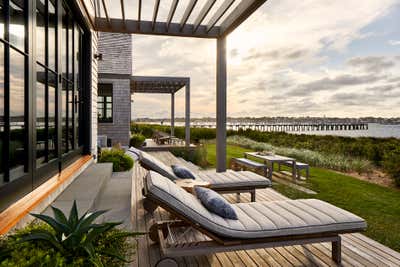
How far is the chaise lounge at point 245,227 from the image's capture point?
98.4 inches

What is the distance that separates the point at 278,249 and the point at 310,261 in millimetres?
353

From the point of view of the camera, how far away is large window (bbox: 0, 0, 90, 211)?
2.12 m

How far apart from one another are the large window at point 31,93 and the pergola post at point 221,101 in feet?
10.6

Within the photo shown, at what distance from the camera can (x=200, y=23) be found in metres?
5.73

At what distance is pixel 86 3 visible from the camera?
189 inches

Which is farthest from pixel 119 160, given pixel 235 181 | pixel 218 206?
pixel 218 206

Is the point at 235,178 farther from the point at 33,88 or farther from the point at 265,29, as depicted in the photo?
the point at 265,29

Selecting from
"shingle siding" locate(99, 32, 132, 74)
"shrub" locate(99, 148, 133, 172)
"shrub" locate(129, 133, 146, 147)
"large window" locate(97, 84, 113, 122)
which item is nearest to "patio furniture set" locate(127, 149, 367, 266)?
"shrub" locate(99, 148, 133, 172)

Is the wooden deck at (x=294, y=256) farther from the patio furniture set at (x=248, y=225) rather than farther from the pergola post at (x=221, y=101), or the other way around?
the pergola post at (x=221, y=101)

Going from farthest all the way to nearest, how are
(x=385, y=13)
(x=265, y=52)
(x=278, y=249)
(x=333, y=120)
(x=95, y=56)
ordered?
1. (x=333, y=120)
2. (x=265, y=52)
3. (x=385, y=13)
4. (x=95, y=56)
5. (x=278, y=249)

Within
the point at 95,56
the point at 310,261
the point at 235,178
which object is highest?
the point at 95,56

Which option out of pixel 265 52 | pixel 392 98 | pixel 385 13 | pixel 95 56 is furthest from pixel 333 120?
pixel 95 56

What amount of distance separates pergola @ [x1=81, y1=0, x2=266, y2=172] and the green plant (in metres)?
4.14

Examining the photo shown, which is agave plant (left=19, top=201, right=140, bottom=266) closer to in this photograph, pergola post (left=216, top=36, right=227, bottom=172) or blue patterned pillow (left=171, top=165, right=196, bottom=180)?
blue patterned pillow (left=171, top=165, right=196, bottom=180)
